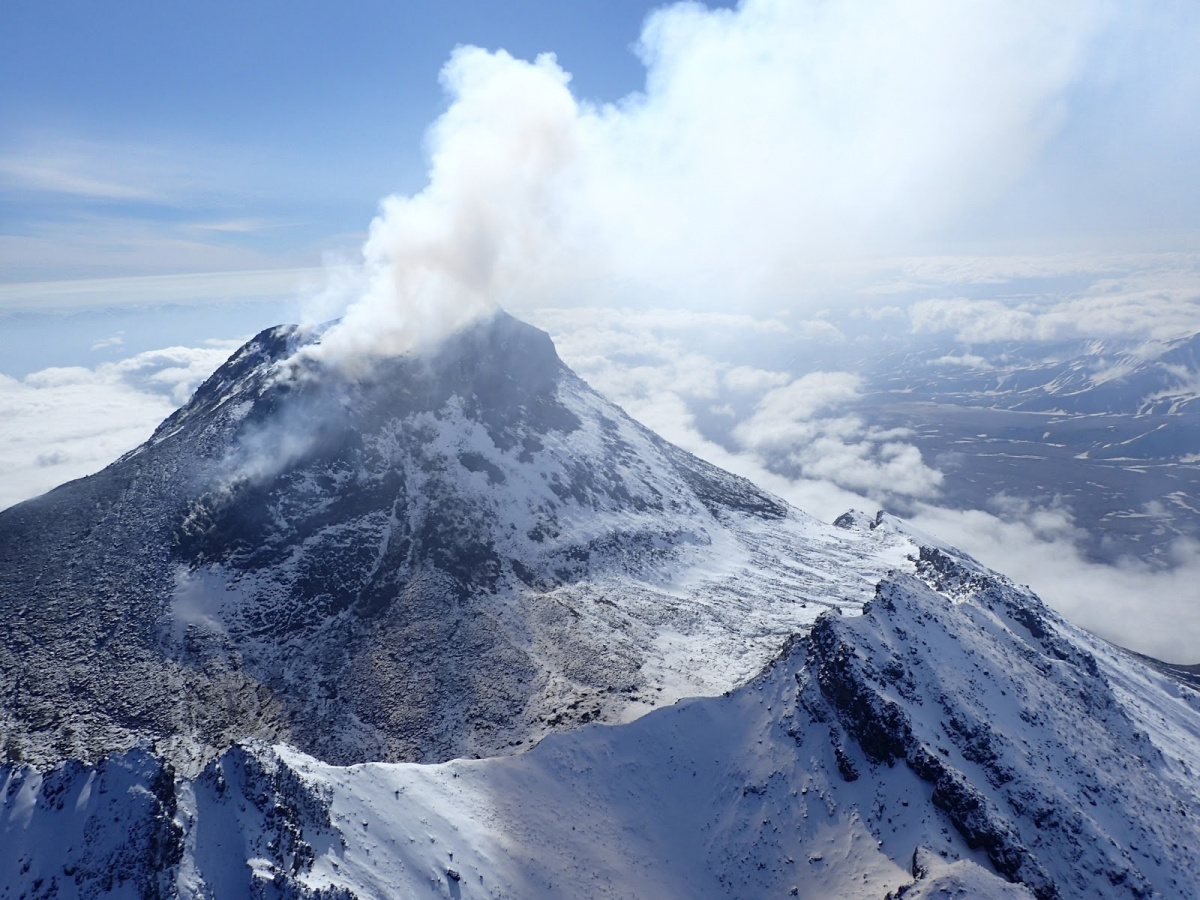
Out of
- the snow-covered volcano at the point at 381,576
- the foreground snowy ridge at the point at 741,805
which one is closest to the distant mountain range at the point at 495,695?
the foreground snowy ridge at the point at 741,805

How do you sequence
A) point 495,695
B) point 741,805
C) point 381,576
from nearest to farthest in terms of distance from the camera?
1. point 741,805
2. point 495,695
3. point 381,576

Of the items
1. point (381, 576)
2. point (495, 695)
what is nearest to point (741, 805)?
point (495, 695)

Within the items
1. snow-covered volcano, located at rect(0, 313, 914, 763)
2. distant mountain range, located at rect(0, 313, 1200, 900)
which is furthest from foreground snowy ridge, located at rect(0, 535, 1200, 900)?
snow-covered volcano, located at rect(0, 313, 914, 763)

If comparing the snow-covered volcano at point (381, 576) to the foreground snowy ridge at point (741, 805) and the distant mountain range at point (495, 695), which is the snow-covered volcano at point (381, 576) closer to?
the distant mountain range at point (495, 695)

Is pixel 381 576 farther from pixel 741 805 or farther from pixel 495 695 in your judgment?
pixel 741 805

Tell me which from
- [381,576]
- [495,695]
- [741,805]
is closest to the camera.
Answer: [741,805]
